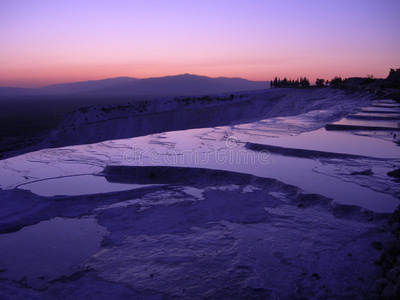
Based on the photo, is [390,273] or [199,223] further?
[199,223]

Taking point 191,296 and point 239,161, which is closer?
point 191,296

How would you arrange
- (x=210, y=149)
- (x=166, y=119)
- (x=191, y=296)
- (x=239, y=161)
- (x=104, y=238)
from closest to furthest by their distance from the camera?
(x=191, y=296) < (x=104, y=238) < (x=239, y=161) < (x=210, y=149) < (x=166, y=119)

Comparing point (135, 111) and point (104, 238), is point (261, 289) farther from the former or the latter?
point (135, 111)

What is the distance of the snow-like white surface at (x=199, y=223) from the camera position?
2.99 m

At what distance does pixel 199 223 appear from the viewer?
4.31 m

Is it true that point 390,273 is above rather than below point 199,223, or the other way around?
above

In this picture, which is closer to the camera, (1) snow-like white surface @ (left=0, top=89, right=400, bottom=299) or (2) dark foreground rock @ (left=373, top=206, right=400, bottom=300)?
(2) dark foreground rock @ (left=373, top=206, right=400, bottom=300)

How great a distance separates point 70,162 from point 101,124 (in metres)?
16.7

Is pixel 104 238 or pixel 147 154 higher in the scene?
pixel 147 154

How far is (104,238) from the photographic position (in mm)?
4035

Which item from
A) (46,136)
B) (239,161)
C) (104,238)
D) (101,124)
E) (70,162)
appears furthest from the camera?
(101,124)

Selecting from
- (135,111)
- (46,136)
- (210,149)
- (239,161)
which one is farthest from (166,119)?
(239,161)

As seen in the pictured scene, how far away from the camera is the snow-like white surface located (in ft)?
9.82

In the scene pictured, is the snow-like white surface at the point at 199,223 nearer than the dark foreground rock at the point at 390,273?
No
